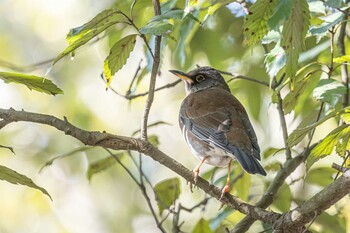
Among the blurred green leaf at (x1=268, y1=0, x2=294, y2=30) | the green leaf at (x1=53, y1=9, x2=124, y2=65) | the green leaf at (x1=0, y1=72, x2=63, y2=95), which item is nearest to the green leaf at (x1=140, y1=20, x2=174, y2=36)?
the green leaf at (x1=53, y1=9, x2=124, y2=65)

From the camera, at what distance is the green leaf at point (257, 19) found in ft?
8.70

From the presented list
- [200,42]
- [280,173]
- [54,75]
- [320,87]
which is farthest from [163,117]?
[320,87]

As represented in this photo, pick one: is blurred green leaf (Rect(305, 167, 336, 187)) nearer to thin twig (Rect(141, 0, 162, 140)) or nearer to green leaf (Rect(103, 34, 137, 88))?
thin twig (Rect(141, 0, 162, 140))

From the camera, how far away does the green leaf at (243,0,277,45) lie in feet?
8.70

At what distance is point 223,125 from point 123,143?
1.35 meters

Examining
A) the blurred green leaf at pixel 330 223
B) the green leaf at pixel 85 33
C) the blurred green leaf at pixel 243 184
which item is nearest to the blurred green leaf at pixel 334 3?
the green leaf at pixel 85 33

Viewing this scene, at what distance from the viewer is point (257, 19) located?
2.68 metres

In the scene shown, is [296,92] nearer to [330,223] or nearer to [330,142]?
[330,142]

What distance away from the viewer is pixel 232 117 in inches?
167

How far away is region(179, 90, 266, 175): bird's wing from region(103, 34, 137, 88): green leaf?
0.88m

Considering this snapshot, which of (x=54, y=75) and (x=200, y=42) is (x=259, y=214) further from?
(x=54, y=75)

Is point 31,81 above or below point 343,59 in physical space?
above

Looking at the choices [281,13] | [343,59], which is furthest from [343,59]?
[281,13]

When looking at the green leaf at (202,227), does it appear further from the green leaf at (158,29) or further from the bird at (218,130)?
the green leaf at (158,29)
